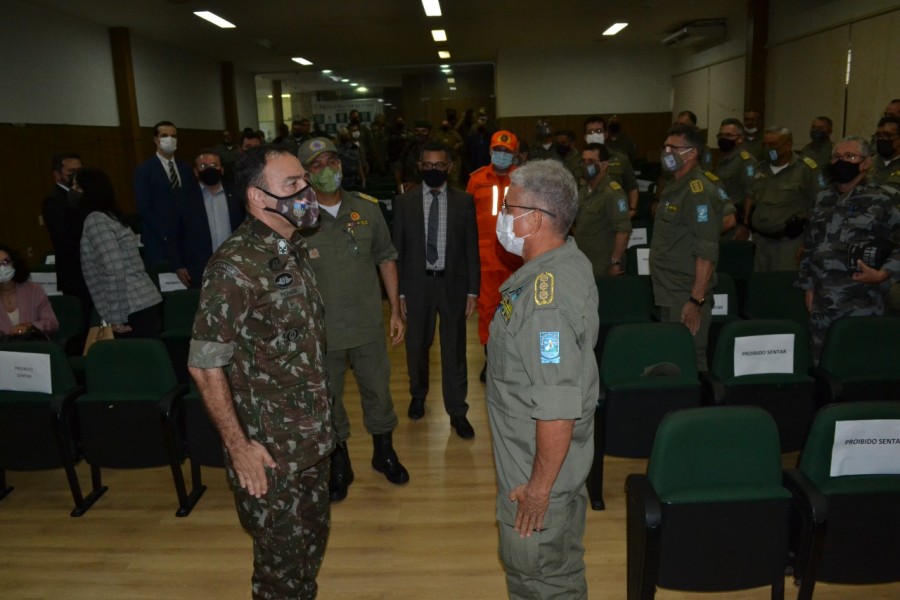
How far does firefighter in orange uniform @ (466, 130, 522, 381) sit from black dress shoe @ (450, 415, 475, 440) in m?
0.69

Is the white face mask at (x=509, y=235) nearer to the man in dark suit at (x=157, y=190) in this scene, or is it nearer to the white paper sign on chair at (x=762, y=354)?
the white paper sign on chair at (x=762, y=354)

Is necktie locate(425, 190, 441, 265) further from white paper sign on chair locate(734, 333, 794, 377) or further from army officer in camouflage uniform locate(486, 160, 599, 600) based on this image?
army officer in camouflage uniform locate(486, 160, 599, 600)

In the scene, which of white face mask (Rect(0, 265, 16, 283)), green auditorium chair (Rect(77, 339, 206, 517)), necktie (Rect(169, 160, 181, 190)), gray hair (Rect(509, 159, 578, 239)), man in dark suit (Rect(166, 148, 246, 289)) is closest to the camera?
gray hair (Rect(509, 159, 578, 239))

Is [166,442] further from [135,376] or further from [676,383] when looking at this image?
[676,383]

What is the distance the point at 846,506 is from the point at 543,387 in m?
1.29

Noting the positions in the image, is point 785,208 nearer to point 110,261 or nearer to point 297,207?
point 297,207

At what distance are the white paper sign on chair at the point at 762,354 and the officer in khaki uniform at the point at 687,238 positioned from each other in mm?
A: 442

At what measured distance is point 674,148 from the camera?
3.66 m

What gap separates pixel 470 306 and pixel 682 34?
11268 millimetres

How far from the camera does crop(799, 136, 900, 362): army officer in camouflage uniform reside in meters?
3.43

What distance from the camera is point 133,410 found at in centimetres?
324

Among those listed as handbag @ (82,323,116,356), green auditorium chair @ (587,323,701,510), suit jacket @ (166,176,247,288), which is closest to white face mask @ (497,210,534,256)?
green auditorium chair @ (587,323,701,510)

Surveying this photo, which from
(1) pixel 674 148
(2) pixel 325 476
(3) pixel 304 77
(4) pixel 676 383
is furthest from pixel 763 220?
(3) pixel 304 77

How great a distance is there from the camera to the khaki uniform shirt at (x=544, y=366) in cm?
166
